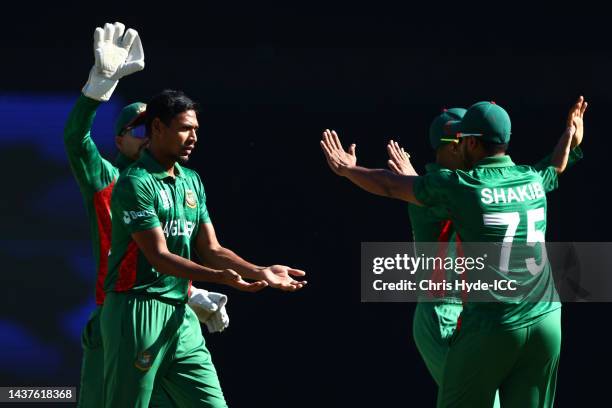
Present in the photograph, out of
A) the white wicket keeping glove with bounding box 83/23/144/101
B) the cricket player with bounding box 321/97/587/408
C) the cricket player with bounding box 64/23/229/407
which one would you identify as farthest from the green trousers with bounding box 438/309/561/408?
the white wicket keeping glove with bounding box 83/23/144/101

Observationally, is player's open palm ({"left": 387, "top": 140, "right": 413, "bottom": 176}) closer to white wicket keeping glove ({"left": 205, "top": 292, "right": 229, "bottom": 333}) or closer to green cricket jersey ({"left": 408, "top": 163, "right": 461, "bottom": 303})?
green cricket jersey ({"left": 408, "top": 163, "right": 461, "bottom": 303})

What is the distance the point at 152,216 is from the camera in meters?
5.25

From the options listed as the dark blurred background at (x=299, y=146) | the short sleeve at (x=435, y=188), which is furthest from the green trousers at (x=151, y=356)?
the dark blurred background at (x=299, y=146)

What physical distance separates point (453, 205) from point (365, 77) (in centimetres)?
244

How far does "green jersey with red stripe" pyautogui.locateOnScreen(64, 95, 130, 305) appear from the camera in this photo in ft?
19.0

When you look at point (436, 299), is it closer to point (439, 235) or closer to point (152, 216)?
point (439, 235)

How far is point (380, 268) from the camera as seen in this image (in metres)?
7.72

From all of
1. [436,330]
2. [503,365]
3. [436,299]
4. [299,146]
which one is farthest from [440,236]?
[299,146]

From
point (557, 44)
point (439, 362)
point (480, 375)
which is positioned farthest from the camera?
point (557, 44)

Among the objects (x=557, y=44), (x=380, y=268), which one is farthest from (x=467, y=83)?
(x=380, y=268)

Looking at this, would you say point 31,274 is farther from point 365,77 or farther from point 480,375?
point 480,375

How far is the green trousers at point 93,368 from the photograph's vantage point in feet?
19.0

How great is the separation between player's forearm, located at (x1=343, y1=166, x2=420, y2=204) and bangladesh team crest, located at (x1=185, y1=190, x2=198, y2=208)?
0.66 m

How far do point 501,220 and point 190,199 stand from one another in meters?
1.25
